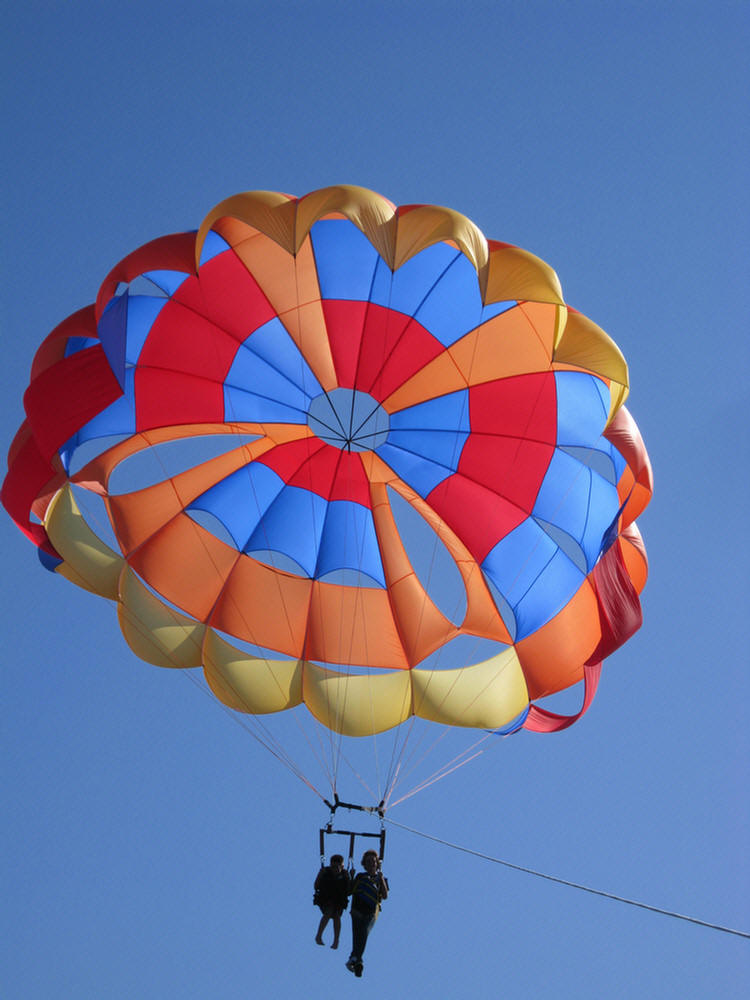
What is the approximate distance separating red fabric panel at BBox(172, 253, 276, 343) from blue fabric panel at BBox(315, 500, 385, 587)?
1588mm

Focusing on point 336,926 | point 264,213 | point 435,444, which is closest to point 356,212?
point 264,213

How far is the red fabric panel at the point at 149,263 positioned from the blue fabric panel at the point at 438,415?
210cm

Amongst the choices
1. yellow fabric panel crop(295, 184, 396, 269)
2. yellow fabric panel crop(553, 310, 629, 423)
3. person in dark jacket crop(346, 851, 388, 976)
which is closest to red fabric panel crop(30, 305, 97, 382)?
yellow fabric panel crop(295, 184, 396, 269)

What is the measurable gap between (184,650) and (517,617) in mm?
2493

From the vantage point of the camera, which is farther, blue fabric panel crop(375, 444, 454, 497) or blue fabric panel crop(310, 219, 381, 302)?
blue fabric panel crop(375, 444, 454, 497)

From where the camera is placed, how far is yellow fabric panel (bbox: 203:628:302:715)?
357 inches

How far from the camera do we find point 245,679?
9070 mm

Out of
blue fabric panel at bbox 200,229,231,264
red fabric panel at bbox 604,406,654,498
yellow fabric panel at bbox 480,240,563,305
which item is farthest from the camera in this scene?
red fabric panel at bbox 604,406,654,498

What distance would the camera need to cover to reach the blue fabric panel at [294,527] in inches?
372

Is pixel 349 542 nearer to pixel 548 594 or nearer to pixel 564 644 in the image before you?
pixel 548 594

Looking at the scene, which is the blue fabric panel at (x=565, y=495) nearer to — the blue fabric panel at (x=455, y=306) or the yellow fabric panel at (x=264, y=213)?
the blue fabric panel at (x=455, y=306)

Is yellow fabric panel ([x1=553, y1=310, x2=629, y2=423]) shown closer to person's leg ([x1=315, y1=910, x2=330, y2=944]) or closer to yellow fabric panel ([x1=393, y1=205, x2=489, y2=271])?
yellow fabric panel ([x1=393, y1=205, x2=489, y2=271])

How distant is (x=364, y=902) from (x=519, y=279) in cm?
421

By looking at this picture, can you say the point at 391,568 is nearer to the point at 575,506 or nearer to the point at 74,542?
the point at 575,506
